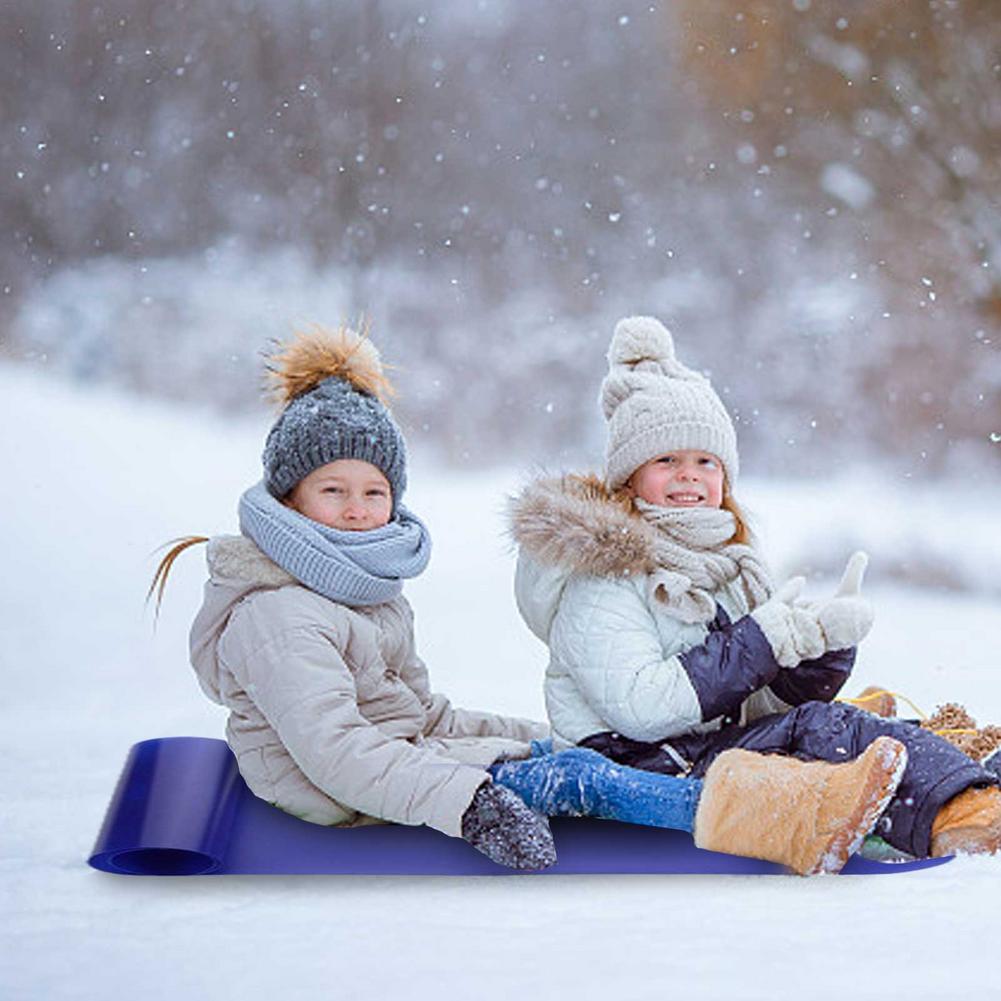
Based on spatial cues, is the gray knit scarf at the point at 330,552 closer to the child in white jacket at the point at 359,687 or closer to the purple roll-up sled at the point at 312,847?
the child in white jacket at the point at 359,687

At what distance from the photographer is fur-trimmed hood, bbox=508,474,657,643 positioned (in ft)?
6.96

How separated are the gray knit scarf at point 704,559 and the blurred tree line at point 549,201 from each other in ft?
9.15

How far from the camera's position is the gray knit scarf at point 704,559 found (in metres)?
2.13

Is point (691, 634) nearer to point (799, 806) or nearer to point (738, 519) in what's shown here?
point (738, 519)

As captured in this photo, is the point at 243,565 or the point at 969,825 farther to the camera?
the point at 243,565

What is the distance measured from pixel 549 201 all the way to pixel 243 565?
3.24m

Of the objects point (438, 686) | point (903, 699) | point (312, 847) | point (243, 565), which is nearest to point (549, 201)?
point (438, 686)

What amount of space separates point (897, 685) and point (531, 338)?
1.94 m

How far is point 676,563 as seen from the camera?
7.06ft

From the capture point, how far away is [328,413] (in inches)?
83.1

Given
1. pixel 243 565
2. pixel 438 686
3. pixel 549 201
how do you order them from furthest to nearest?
pixel 549 201
pixel 438 686
pixel 243 565

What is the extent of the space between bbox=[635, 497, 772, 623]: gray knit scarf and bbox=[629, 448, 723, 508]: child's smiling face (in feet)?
0.08

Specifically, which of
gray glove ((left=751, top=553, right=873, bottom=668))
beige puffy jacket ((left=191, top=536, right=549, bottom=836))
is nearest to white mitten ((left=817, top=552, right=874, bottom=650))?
gray glove ((left=751, top=553, right=873, bottom=668))

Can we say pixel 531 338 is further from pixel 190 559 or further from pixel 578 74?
pixel 190 559
